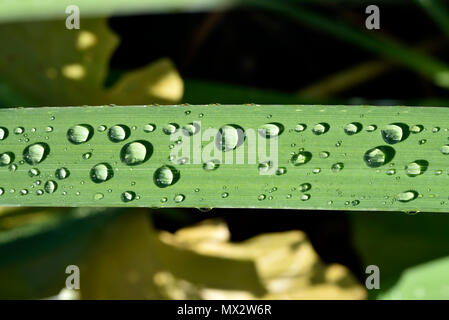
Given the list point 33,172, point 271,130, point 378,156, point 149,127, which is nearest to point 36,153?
point 33,172

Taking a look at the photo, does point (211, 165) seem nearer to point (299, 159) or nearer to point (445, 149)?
point (299, 159)

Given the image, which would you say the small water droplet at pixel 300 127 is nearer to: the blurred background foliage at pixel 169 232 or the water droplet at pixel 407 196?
the water droplet at pixel 407 196

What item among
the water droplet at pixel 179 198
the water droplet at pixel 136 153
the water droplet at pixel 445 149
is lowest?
the water droplet at pixel 179 198

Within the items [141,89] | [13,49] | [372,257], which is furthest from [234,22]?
[372,257]

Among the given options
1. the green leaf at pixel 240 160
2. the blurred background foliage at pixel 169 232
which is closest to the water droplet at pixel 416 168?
the green leaf at pixel 240 160

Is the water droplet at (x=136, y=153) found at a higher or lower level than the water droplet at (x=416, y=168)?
higher

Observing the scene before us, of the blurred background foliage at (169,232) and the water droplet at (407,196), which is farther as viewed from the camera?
the blurred background foliage at (169,232)

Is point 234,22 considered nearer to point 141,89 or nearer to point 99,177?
point 141,89
